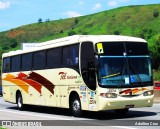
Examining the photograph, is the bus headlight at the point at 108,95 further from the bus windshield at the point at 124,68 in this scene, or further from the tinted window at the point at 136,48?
the tinted window at the point at 136,48

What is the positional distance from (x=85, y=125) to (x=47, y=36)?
148 meters

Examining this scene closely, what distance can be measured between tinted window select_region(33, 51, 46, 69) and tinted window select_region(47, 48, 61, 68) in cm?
62

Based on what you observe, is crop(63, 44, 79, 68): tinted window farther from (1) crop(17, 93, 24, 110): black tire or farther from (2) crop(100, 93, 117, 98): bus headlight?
(1) crop(17, 93, 24, 110): black tire

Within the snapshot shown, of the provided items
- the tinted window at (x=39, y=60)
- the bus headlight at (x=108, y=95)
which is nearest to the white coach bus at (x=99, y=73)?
the bus headlight at (x=108, y=95)

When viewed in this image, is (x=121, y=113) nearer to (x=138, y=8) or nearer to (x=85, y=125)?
(x=85, y=125)

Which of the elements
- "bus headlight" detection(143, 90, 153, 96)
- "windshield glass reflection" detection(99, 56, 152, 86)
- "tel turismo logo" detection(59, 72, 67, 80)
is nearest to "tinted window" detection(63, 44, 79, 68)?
"tel turismo logo" detection(59, 72, 67, 80)

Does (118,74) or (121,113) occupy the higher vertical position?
(118,74)

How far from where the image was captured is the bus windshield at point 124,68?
16781 millimetres

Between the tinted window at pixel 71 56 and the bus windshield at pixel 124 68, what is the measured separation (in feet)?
5.48

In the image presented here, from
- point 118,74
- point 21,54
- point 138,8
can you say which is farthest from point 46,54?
point 138,8

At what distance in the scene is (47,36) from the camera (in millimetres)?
162125

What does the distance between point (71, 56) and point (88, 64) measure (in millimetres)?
1717

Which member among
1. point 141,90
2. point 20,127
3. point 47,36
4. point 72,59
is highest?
point 47,36

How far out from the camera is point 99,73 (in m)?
16.8
